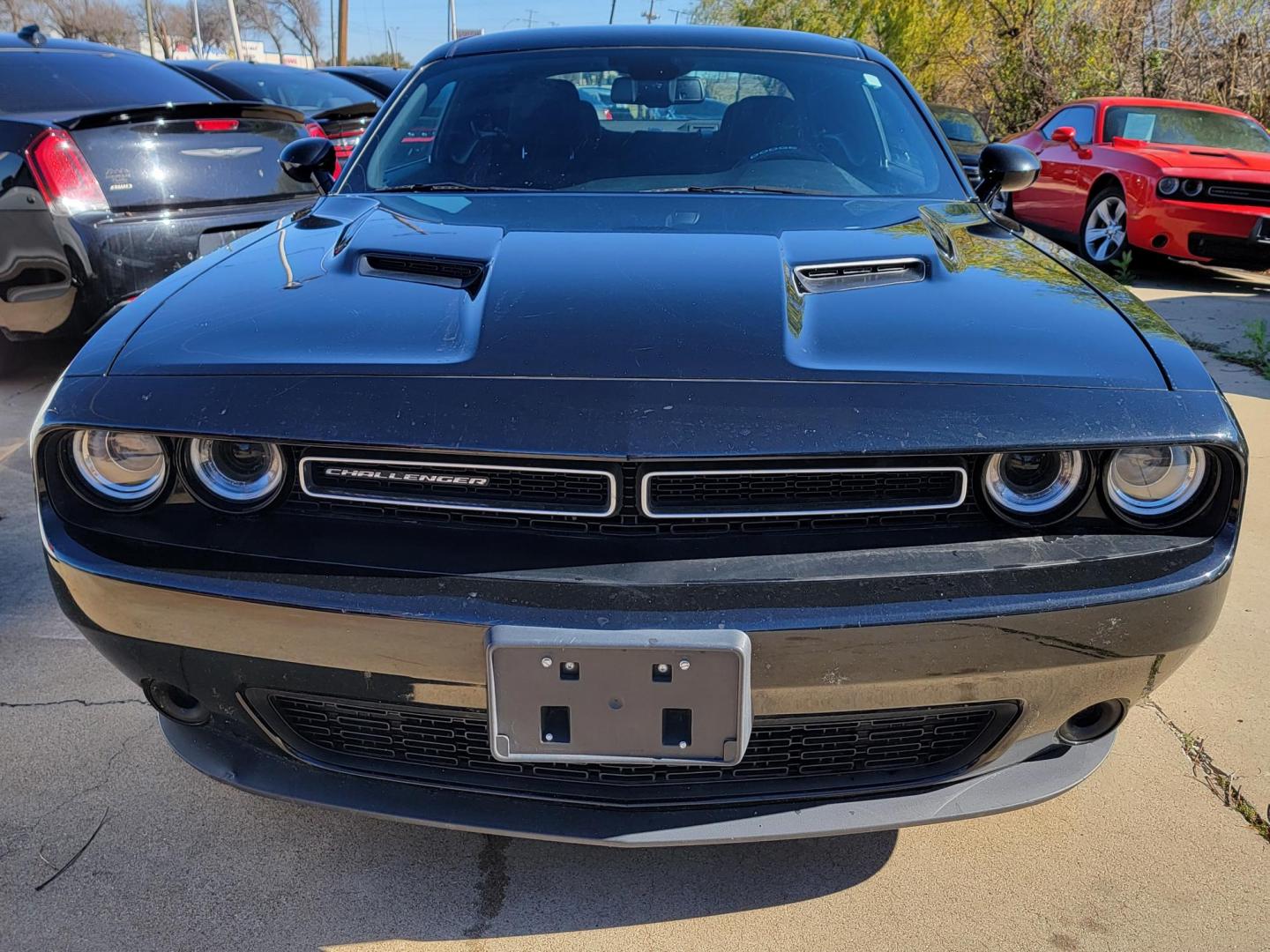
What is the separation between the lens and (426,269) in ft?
6.00

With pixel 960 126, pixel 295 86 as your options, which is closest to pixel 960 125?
pixel 960 126

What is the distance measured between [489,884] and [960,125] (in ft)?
37.3

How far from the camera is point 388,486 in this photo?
1.53 metres

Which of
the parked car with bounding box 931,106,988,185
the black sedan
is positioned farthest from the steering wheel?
the parked car with bounding box 931,106,988,185

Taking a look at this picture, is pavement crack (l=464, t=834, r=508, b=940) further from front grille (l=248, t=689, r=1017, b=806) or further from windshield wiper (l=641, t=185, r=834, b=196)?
windshield wiper (l=641, t=185, r=834, b=196)

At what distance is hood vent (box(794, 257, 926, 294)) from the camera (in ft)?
5.75

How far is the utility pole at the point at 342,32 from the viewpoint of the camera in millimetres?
24422

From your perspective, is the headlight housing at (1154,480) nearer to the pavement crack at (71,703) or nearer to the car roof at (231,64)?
the pavement crack at (71,703)

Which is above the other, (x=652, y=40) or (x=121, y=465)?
(x=652, y=40)

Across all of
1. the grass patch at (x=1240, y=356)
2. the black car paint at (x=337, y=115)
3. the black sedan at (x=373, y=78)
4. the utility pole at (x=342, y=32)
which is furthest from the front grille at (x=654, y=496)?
the utility pole at (x=342, y=32)

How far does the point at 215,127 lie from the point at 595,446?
393cm

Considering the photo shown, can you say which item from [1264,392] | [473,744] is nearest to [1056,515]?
[473,744]

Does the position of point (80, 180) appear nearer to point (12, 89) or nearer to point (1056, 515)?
point (12, 89)

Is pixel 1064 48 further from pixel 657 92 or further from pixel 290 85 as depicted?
pixel 657 92
